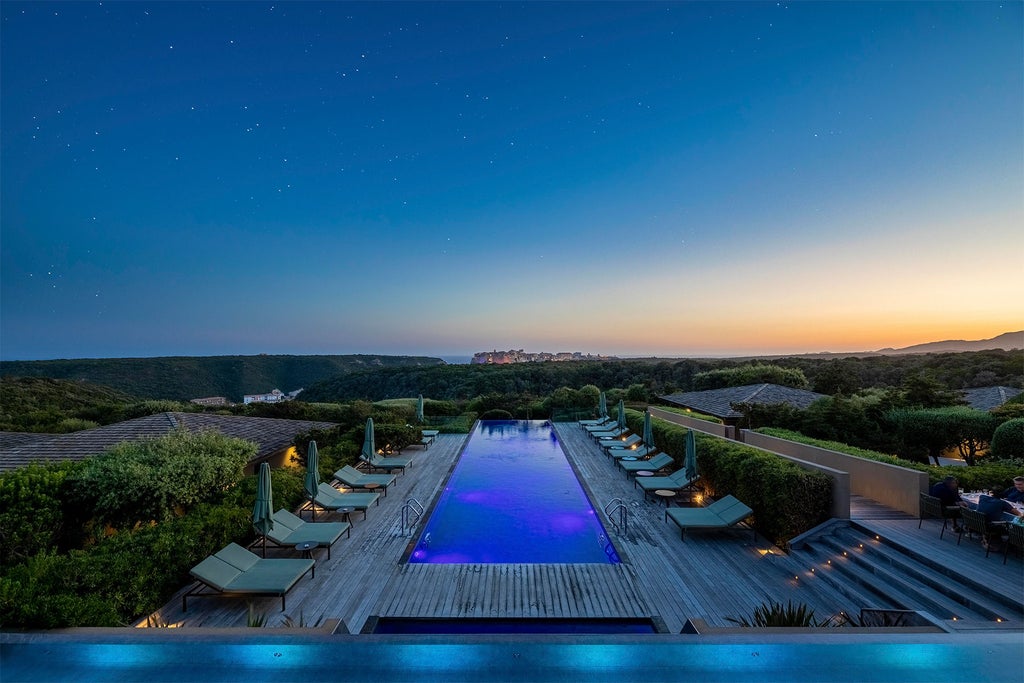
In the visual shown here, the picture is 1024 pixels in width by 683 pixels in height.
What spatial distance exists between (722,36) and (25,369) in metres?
71.2


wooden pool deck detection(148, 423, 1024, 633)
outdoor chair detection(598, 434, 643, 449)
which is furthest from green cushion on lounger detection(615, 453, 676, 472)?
wooden pool deck detection(148, 423, 1024, 633)

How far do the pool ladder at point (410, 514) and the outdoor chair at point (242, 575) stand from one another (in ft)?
7.41

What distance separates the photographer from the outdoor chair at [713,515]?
742 cm

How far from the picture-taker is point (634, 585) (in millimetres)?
5871

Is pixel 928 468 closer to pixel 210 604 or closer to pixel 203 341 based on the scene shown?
pixel 210 604

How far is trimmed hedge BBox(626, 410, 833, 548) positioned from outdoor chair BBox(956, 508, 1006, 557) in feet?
5.11

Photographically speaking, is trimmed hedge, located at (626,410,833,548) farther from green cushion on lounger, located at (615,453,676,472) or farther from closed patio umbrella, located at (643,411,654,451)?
closed patio umbrella, located at (643,411,654,451)

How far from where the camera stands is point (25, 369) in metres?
48.5

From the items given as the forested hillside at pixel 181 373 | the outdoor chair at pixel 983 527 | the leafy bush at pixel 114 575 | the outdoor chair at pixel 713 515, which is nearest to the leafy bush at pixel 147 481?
the leafy bush at pixel 114 575

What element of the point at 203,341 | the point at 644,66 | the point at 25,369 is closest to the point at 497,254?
the point at 644,66

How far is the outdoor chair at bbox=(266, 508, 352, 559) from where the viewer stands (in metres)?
6.74

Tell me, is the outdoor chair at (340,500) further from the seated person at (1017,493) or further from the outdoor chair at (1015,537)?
the seated person at (1017,493)

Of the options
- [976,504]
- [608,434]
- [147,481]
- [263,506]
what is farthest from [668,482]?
[147,481]

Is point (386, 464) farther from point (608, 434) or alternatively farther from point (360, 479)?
point (608, 434)
